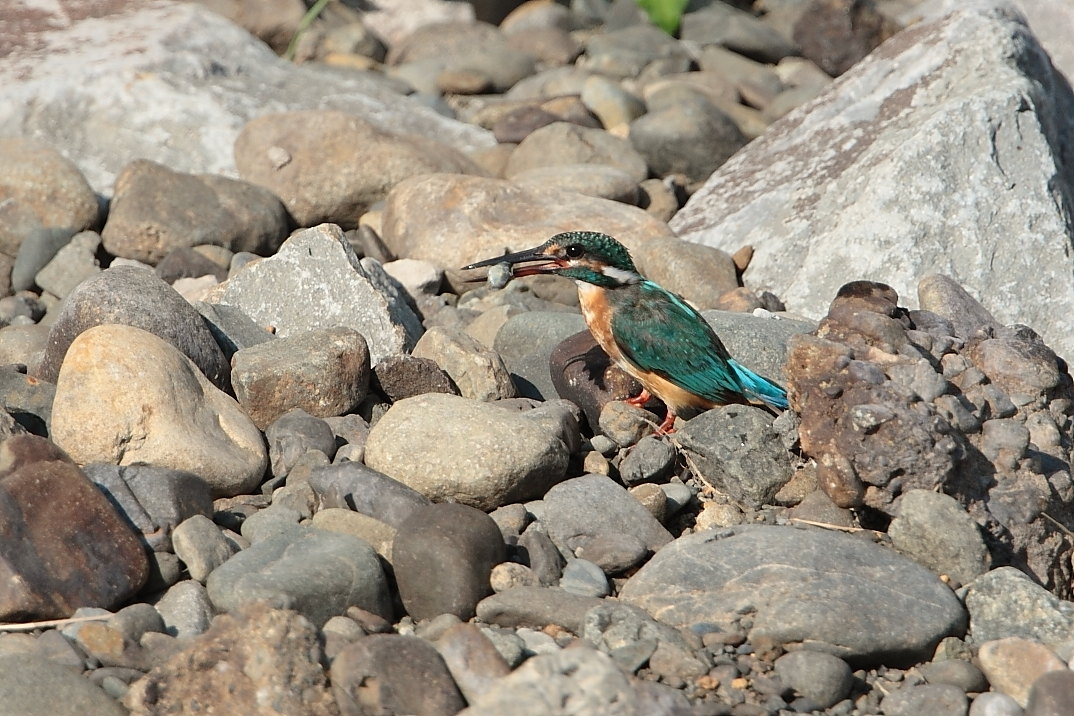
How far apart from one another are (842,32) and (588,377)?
8.56 m

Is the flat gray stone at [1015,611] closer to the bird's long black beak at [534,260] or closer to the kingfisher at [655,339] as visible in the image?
the kingfisher at [655,339]

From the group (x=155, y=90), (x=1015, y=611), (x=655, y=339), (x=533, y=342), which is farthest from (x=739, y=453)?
(x=155, y=90)

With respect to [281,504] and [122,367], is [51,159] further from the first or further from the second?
[281,504]

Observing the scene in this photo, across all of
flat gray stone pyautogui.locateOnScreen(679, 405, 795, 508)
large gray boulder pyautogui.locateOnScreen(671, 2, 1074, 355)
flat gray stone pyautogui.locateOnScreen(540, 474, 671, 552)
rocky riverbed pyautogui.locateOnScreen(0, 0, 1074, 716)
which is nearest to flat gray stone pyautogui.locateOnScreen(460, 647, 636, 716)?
rocky riverbed pyautogui.locateOnScreen(0, 0, 1074, 716)

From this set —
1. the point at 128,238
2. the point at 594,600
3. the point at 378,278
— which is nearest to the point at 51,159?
the point at 128,238

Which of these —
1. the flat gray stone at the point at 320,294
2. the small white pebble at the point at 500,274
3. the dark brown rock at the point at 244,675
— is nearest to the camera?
the dark brown rock at the point at 244,675

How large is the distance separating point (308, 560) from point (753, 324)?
111 inches

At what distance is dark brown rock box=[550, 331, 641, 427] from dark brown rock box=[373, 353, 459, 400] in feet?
1.73

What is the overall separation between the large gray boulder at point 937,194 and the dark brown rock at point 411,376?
2.42 metres

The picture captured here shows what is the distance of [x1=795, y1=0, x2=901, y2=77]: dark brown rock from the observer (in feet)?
41.7

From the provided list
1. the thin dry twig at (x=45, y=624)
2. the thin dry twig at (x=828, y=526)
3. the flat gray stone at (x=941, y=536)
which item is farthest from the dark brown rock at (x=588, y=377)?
the thin dry twig at (x=45, y=624)

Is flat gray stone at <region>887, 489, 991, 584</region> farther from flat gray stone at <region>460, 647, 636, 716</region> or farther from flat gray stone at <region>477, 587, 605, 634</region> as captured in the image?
flat gray stone at <region>460, 647, 636, 716</region>

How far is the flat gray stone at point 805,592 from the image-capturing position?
382cm

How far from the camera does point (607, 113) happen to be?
10.6m
